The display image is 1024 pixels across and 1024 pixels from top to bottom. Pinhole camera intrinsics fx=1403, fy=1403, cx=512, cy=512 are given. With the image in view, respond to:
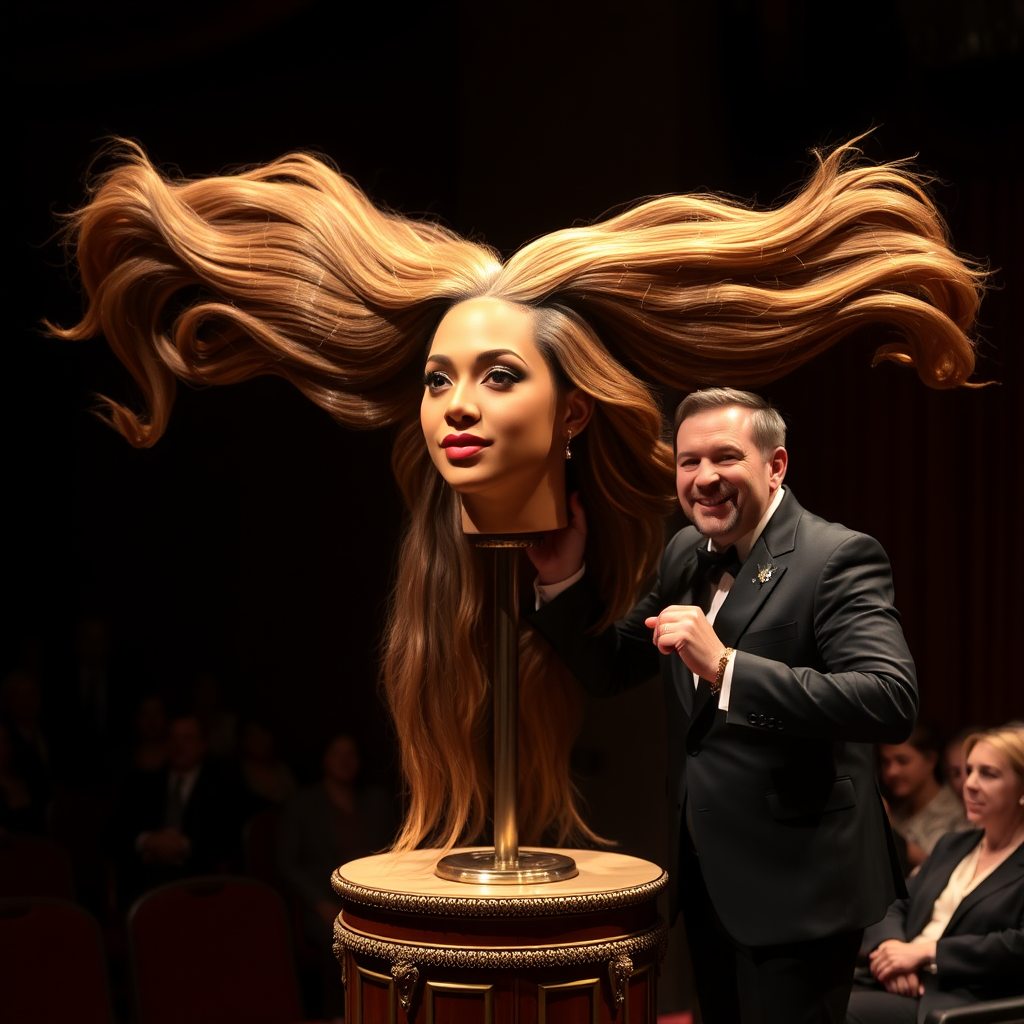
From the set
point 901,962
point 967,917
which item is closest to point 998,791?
point 967,917

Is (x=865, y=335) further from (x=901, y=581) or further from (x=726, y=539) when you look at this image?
(x=726, y=539)

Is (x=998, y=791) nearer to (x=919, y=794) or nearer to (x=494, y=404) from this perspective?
(x=919, y=794)

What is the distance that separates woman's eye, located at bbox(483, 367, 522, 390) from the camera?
2.40 m

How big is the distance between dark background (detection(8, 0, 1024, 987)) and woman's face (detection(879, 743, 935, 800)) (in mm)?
865

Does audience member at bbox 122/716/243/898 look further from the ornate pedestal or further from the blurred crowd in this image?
the ornate pedestal

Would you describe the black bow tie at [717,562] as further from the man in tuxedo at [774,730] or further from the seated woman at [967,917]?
the seated woman at [967,917]

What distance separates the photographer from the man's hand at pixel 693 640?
2211 millimetres

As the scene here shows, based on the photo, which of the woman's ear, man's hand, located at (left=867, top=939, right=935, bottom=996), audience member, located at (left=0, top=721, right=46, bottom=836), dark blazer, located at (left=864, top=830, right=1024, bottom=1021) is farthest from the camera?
audience member, located at (left=0, top=721, right=46, bottom=836)

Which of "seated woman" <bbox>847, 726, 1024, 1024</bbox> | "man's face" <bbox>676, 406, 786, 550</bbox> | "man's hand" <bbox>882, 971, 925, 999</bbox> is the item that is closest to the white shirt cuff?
"man's face" <bbox>676, 406, 786, 550</bbox>

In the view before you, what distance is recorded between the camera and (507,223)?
17.0 ft

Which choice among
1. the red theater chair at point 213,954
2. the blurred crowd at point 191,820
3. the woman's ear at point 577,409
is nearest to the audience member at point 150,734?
the blurred crowd at point 191,820

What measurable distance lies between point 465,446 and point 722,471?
44 cm

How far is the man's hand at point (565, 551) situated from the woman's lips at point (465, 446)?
1.04 ft

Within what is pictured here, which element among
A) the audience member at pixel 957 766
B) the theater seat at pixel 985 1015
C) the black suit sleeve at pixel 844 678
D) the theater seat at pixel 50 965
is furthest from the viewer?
the audience member at pixel 957 766
